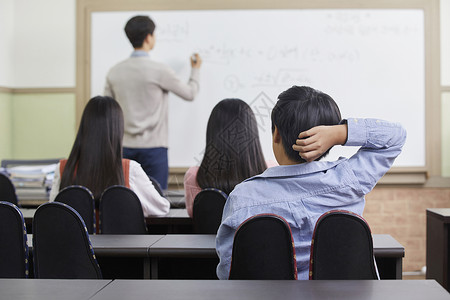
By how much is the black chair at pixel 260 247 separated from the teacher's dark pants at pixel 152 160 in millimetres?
2868

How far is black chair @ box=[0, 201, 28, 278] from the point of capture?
1.54 meters

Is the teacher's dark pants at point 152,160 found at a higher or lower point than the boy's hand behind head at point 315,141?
lower

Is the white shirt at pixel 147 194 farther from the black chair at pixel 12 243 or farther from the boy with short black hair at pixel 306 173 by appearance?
the boy with short black hair at pixel 306 173

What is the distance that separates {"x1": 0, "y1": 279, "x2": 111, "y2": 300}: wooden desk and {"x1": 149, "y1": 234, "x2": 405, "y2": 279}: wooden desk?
1.84ft

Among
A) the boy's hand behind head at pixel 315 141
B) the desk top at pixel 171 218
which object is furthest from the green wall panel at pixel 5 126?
the boy's hand behind head at pixel 315 141

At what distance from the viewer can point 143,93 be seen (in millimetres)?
4051

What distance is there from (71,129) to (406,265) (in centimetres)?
298

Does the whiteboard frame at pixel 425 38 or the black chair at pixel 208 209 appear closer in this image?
the black chair at pixel 208 209

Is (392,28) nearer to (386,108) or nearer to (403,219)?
(386,108)

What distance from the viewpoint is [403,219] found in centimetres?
424

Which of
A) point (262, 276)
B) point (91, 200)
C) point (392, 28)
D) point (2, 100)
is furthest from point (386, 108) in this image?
point (262, 276)

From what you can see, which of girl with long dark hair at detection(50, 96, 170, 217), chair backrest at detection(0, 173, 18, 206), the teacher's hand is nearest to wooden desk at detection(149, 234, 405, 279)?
girl with long dark hair at detection(50, 96, 170, 217)

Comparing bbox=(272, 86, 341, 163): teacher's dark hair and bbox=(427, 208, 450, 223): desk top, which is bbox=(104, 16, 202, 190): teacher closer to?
bbox=(427, 208, 450, 223): desk top

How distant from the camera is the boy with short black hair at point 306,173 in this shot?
129cm
